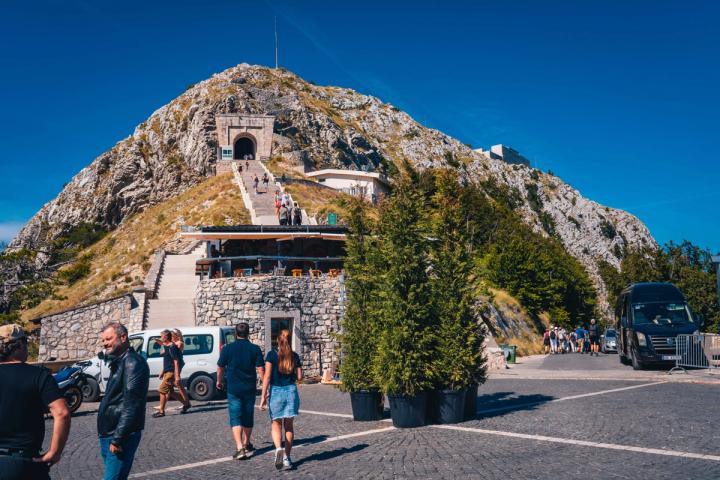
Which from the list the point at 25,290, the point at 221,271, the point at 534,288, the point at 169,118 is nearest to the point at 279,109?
the point at 169,118

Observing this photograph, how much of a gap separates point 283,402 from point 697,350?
15.6 metres

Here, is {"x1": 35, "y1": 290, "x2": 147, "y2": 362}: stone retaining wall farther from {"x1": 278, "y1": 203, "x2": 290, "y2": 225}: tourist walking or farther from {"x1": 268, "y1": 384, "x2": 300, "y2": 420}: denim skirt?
{"x1": 268, "y1": 384, "x2": 300, "y2": 420}: denim skirt

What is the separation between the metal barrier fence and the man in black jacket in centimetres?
1760

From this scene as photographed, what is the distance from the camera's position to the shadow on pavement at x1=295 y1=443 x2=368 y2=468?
8366 mm

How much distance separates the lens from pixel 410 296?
10.9 meters

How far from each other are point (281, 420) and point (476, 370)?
4.46 m

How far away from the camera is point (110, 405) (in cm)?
526

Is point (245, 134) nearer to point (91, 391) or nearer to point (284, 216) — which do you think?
point (284, 216)

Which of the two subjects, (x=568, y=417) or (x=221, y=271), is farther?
(x=221, y=271)

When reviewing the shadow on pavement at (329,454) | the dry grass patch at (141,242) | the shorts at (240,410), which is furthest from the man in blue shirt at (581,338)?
the shorts at (240,410)

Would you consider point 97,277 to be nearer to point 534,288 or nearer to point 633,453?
point 534,288

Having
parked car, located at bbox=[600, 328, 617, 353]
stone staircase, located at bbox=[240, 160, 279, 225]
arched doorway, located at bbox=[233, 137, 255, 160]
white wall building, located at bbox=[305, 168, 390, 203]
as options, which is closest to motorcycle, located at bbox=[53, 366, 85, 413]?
stone staircase, located at bbox=[240, 160, 279, 225]

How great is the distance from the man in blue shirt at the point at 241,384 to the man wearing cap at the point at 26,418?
4451mm

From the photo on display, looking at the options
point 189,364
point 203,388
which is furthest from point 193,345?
point 203,388
